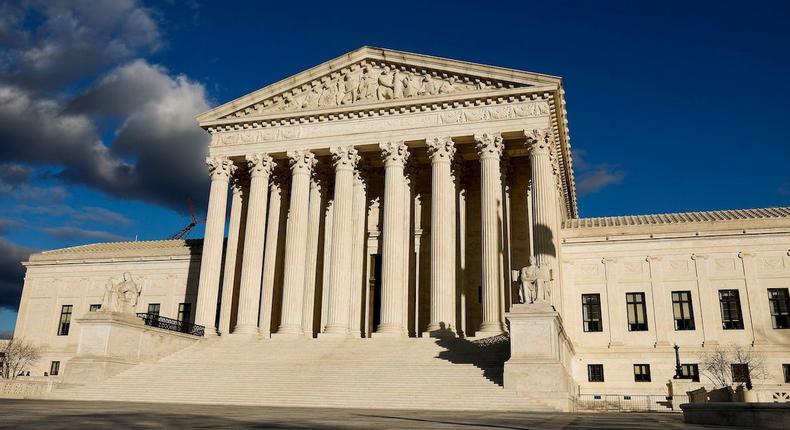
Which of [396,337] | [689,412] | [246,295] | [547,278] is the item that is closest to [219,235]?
[246,295]

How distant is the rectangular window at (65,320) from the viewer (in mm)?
51906

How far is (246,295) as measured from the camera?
1555 inches

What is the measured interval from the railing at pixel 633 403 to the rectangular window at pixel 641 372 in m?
1.89

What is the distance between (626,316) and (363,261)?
17.7 meters

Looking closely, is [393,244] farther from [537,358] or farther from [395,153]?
[537,358]

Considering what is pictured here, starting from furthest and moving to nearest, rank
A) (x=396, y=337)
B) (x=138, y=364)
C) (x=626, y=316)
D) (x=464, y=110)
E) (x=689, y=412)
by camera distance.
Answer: (x=626, y=316) → (x=464, y=110) → (x=396, y=337) → (x=138, y=364) → (x=689, y=412)

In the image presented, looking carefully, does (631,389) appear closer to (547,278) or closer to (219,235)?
(547,278)

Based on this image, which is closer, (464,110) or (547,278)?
(547,278)

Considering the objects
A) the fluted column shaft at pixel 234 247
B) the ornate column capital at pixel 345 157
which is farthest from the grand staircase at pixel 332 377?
the ornate column capital at pixel 345 157

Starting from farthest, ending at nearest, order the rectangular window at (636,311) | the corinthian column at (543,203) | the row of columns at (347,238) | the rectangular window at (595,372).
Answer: the rectangular window at (636,311) → the rectangular window at (595,372) → the row of columns at (347,238) → the corinthian column at (543,203)

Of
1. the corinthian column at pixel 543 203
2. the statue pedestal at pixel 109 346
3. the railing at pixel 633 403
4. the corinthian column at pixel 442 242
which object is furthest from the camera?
the corinthian column at pixel 442 242

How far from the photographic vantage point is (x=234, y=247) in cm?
4209

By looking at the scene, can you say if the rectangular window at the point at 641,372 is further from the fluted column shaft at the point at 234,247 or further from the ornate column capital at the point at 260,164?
the ornate column capital at the point at 260,164

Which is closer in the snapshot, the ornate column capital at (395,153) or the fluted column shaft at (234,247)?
the ornate column capital at (395,153)
